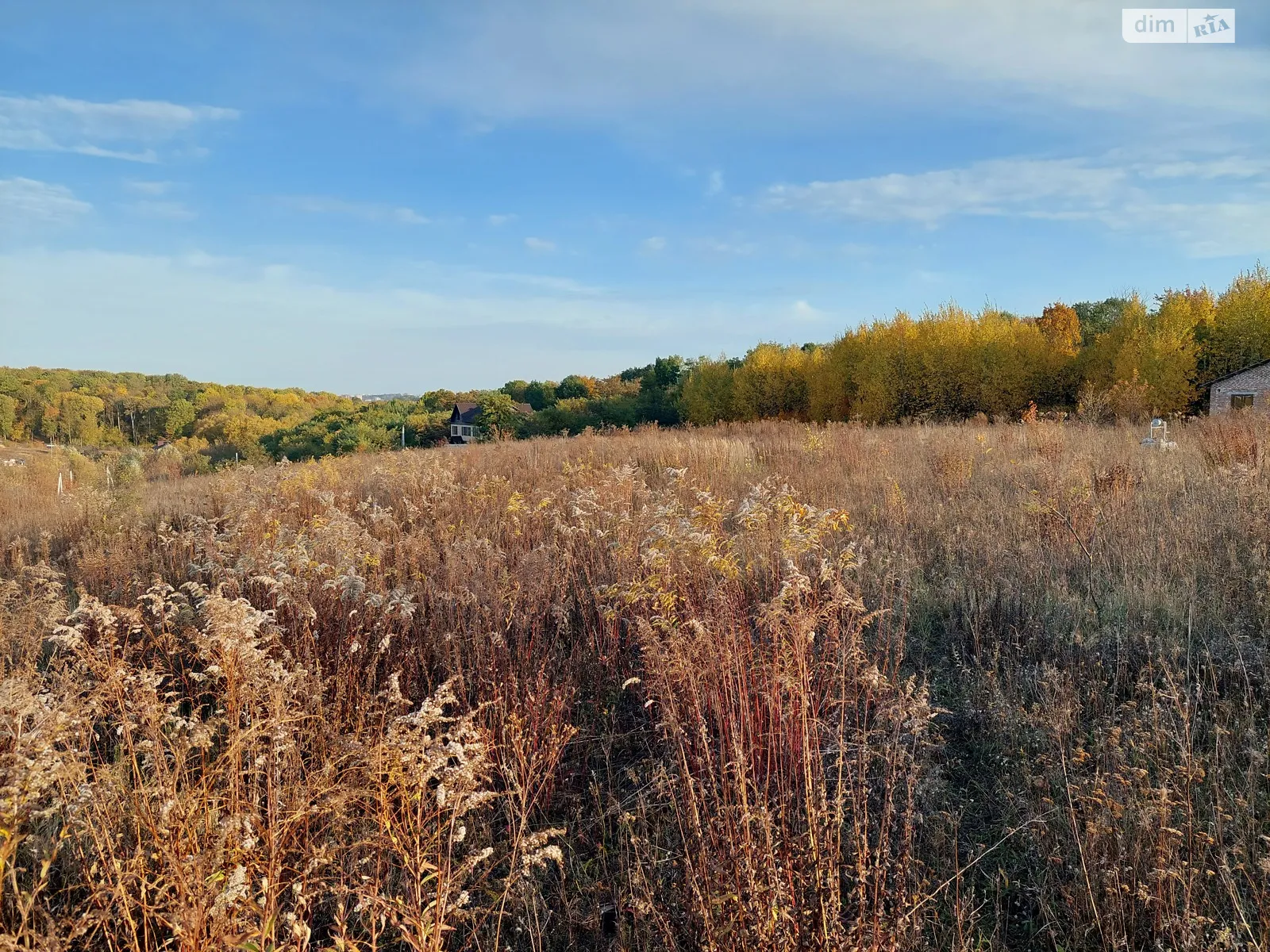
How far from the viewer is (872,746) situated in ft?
8.40

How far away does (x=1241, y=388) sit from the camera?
22.5 metres

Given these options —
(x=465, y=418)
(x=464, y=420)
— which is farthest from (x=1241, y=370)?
(x=465, y=418)

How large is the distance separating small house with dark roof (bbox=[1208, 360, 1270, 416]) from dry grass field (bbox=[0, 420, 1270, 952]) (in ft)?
74.3

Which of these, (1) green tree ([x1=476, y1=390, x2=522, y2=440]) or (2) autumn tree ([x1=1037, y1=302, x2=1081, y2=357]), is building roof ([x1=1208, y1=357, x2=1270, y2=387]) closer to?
(2) autumn tree ([x1=1037, y1=302, x2=1081, y2=357])

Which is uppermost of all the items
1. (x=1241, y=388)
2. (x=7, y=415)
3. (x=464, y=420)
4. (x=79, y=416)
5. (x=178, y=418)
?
(x=178, y=418)

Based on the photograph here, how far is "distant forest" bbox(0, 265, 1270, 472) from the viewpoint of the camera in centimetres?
2402

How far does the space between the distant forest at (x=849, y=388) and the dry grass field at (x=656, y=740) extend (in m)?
10.9

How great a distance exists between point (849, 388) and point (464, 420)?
29.3m

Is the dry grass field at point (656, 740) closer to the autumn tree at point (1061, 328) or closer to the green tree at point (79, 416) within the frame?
the autumn tree at point (1061, 328)

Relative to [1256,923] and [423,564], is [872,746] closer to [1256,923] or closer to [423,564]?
[1256,923]

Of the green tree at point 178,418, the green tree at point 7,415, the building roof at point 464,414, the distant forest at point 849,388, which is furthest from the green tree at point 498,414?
the green tree at point 178,418

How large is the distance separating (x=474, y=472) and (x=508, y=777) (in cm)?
622

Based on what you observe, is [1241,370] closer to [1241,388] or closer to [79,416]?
[1241,388]

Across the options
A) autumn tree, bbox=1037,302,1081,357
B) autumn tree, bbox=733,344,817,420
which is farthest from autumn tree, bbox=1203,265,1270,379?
autumn tree, bbox=733,344,817,420
